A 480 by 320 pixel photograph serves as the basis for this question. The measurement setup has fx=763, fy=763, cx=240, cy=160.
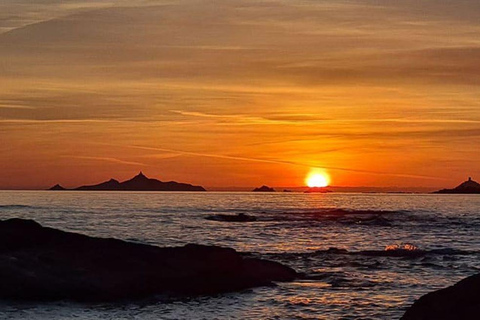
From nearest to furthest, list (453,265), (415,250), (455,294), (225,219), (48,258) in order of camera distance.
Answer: (455,294) < (48,258) < (453,265) < (415,250) < (225,219)

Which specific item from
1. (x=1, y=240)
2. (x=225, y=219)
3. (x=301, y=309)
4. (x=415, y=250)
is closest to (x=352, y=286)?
(x=301, y=309)

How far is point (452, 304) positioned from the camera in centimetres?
1786

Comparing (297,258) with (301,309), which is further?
(297,258)

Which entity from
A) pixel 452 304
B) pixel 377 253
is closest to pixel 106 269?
pixel 452 304

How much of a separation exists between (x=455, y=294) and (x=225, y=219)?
7896 centimetres

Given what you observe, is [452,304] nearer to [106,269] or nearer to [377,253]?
[106,269]

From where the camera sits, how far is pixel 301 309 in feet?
92.0

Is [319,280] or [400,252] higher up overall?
[400,252]

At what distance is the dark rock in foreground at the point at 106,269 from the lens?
2844 cm

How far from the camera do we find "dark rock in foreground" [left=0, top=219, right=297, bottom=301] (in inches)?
1120

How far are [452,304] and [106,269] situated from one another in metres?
16.1

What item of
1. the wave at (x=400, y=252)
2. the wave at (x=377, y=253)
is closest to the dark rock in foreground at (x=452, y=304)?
the wave at (x=377, y=253)

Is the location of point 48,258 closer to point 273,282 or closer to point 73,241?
point 73,241

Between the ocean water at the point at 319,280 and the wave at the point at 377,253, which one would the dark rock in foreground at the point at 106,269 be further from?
the wave at the point at 377,253
